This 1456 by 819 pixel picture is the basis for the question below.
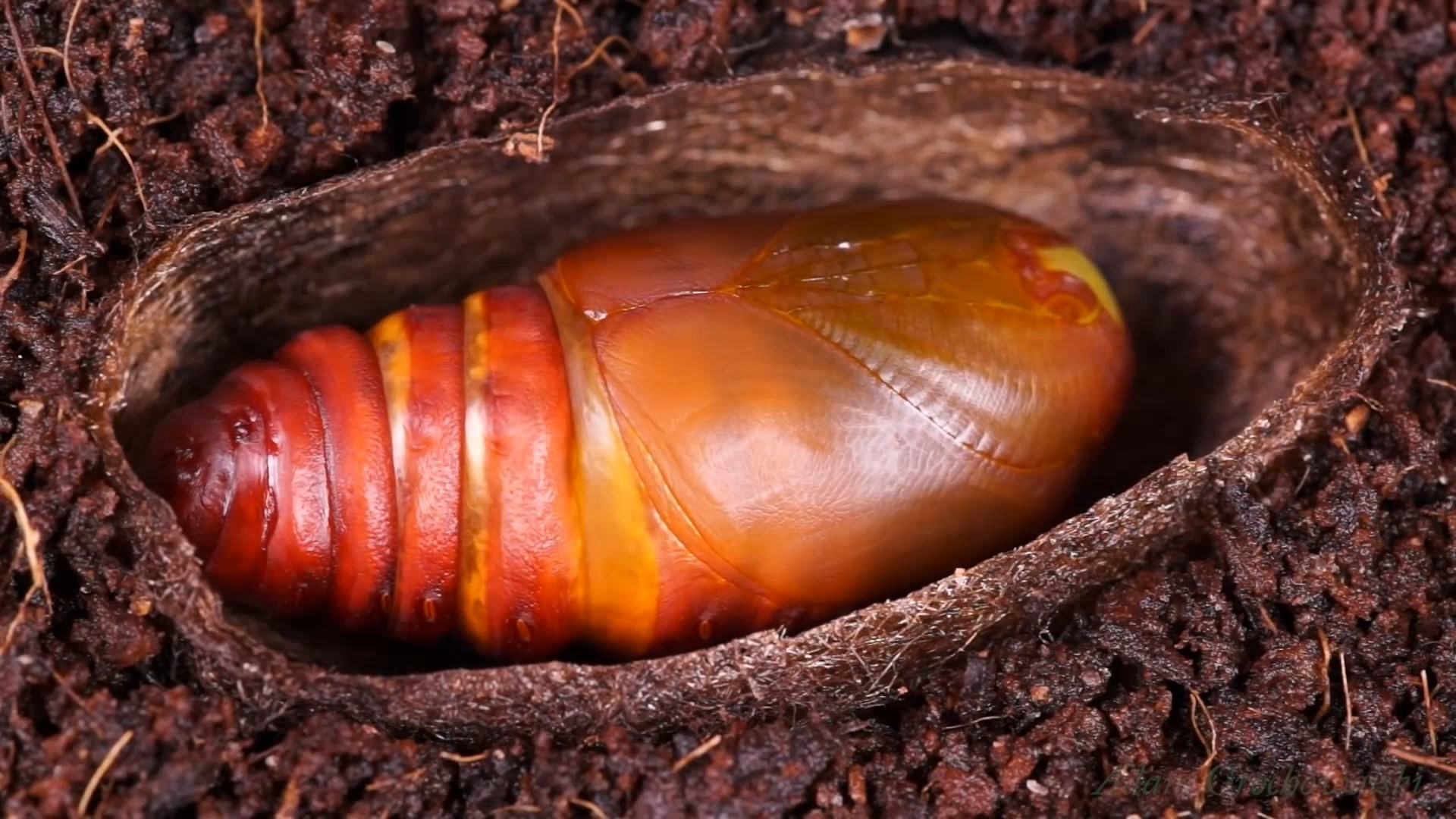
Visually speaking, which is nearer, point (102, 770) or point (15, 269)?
point (102, 770)

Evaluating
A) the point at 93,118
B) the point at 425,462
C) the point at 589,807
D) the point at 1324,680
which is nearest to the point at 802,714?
the point at 589,807

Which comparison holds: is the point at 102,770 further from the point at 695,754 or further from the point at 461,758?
the point at 695,754

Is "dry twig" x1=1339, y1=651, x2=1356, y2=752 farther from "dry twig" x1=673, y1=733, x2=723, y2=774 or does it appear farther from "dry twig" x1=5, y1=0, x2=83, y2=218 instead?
"dry twig" x1=5, y1=0, x2=83, y2=218

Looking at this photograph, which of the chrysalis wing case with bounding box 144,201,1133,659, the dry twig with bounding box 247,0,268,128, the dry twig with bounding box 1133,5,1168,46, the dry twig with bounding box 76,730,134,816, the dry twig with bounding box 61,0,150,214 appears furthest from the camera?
the dry twig with bounding box 1133,5,1168,46

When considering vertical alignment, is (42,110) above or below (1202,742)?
above

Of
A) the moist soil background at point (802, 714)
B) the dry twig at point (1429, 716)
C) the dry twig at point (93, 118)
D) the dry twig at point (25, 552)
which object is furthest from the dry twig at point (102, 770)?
the dry twig at point (1429, 716)

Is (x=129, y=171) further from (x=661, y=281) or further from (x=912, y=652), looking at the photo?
(x=912, y=652)

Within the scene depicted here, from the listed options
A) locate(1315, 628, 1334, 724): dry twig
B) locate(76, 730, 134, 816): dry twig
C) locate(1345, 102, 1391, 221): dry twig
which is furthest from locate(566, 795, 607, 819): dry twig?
locate(1345, 102, 1391, 221): dry twig
